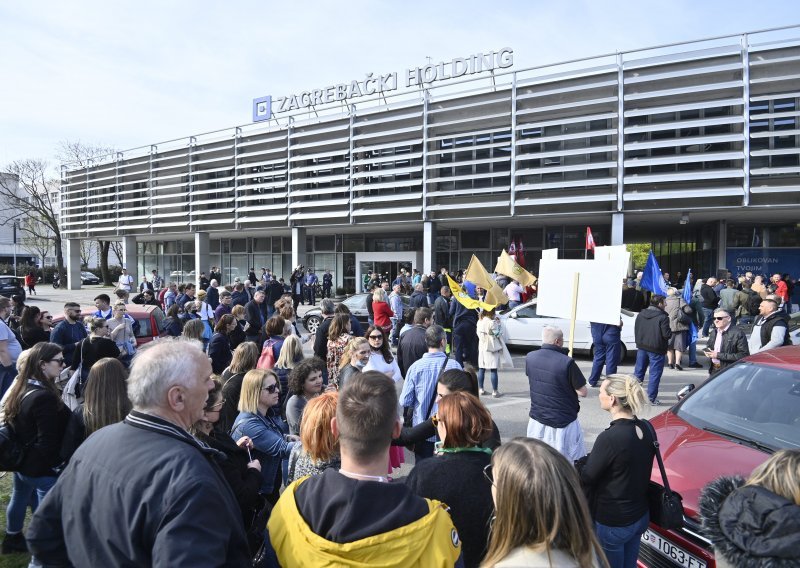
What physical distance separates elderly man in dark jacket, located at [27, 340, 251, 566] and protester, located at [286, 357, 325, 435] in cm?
238

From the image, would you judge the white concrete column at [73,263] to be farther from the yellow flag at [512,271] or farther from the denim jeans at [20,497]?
the denim jeans at [20,497]

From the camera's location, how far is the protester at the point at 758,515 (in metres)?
1.80

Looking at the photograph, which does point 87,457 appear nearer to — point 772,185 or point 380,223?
point 772,185

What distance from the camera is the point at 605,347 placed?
9.94 meters

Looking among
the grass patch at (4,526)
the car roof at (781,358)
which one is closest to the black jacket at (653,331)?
the car roof at (781,358)

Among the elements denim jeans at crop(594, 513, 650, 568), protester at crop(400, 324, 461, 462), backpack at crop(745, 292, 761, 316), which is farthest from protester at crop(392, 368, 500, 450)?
backpack at crop(745, 292, 761, 316)

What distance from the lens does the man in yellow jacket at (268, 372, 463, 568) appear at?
5.82ft

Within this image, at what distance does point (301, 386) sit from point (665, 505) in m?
2.87

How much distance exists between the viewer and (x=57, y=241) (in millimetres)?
44531

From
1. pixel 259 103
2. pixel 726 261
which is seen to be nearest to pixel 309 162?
pixel 259 103

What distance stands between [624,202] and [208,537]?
21340 millimetres

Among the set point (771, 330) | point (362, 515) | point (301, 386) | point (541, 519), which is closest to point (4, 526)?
point (301, 386)

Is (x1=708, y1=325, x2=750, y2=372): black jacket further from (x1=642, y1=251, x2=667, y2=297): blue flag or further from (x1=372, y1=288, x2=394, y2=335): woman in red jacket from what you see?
(x1=372, y1=288, x2=394, y2=335): woman in red jacket

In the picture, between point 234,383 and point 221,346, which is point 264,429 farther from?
point 221,346
